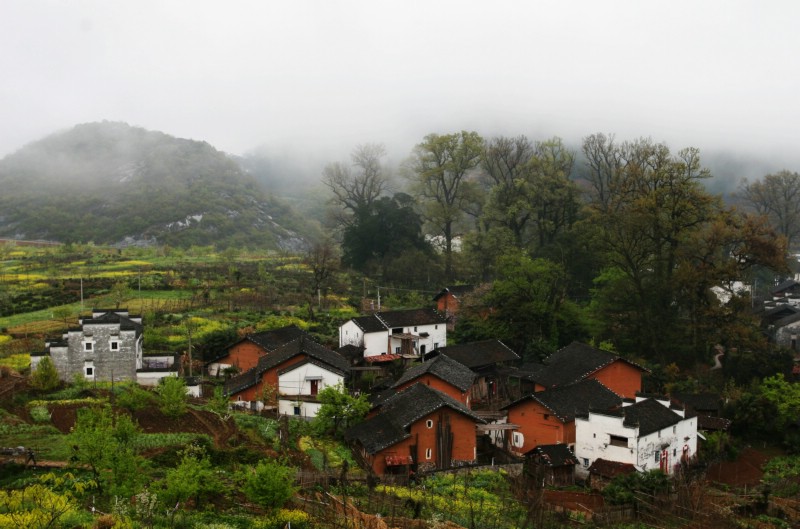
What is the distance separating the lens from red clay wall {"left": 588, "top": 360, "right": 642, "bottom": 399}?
32.7 meters

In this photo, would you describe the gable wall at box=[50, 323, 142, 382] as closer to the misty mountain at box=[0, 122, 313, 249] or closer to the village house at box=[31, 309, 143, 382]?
the village house at box=[31, 309, 143, 382]

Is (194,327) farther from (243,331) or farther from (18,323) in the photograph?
(18,323)

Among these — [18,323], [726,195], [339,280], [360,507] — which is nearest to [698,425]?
[360,507]

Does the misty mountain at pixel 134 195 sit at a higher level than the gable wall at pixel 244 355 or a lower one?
higher

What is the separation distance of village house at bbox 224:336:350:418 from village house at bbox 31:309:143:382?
15.3 ft

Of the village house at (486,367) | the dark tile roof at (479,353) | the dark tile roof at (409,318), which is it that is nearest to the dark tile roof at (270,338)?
the dark tile roof at (409,318)

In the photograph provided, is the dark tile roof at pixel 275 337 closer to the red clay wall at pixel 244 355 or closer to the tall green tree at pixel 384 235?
the red clay wall at pixel 244 355

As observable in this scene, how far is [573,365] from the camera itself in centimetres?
3338

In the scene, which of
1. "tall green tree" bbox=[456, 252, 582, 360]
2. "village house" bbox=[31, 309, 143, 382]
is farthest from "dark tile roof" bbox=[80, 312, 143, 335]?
"tall green tree" bbox=[456, 252, 582, 360]

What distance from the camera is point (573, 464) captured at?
2603 centimetres

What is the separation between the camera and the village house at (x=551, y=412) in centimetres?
2755

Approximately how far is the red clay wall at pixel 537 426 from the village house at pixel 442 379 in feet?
8.96

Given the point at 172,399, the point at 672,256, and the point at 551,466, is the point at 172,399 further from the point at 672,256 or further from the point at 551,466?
the point at 672,256

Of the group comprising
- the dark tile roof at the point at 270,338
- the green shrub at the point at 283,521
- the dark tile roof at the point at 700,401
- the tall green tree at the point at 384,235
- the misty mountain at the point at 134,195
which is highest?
the misty mountain at the point at 134,195
